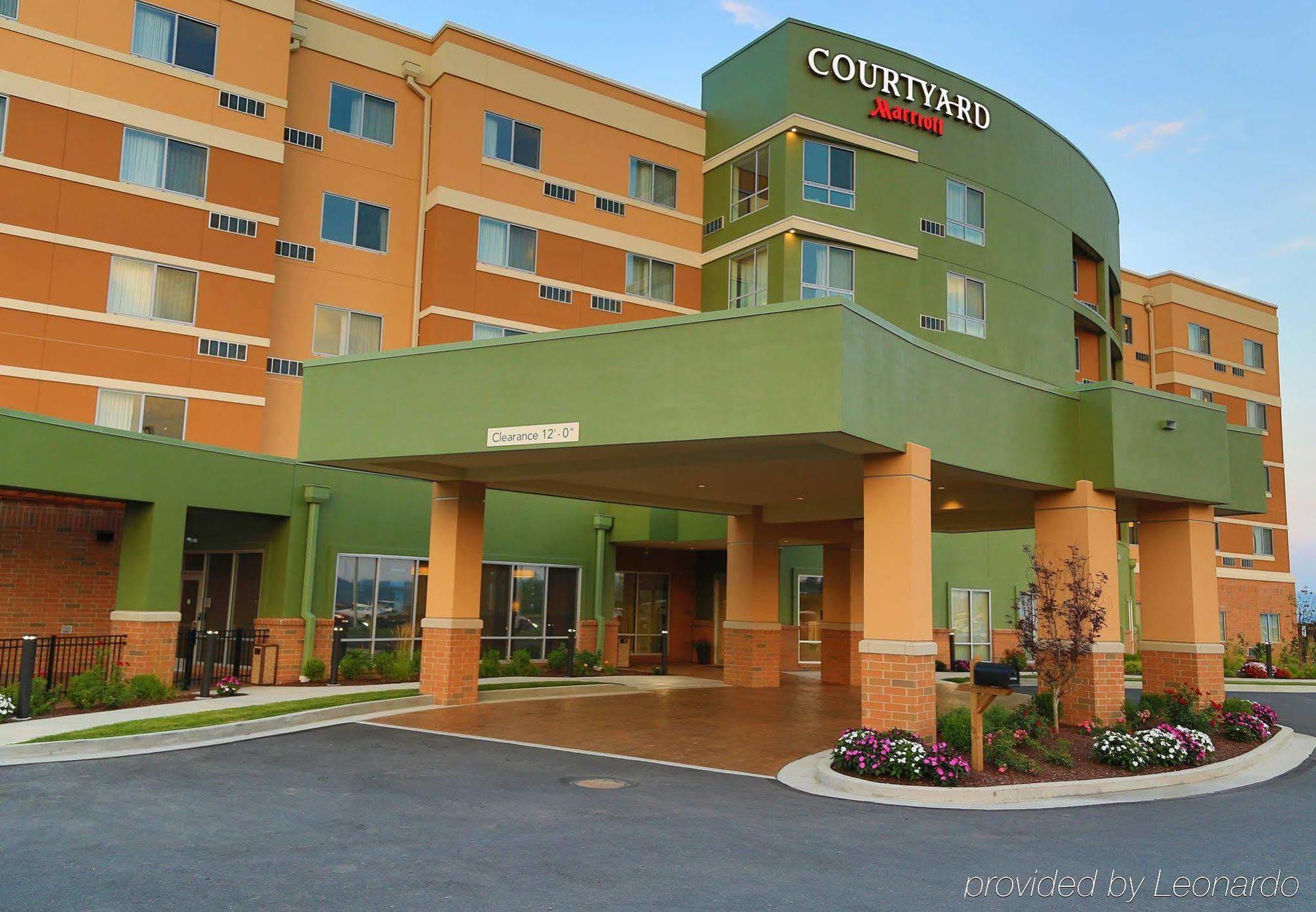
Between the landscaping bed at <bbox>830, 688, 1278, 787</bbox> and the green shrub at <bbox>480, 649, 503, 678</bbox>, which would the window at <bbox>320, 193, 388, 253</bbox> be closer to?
the green shrub at <bbox>480, 649, 503, 678</bbox>

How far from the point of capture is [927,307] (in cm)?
3212

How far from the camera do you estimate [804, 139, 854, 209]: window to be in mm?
31297

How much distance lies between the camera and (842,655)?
2908 centimetres

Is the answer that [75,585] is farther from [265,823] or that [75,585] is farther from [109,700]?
[265,823]

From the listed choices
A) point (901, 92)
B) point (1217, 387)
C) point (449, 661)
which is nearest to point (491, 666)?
point (449, 661)

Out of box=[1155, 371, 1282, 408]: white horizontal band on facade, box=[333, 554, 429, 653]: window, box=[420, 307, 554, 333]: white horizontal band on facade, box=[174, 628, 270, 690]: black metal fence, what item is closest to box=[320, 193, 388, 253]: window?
box=[420, 307, 554, 333]: white horizontal band on facade

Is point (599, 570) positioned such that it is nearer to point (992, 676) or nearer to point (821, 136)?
point (821, 136)

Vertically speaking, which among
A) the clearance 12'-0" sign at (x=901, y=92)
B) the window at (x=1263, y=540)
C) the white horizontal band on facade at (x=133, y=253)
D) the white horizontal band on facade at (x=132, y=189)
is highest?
the clearance 12'-0" sign at (x=901, y=92)

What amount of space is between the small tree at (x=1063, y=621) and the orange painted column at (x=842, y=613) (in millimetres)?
10114

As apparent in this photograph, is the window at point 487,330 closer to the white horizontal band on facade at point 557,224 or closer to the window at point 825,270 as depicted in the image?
the white horizontal band on facade at point 557,224

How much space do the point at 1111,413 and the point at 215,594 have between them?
20470 mm

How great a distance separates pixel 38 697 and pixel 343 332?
1332 centimetres

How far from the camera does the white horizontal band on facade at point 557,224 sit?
95.3 ft
